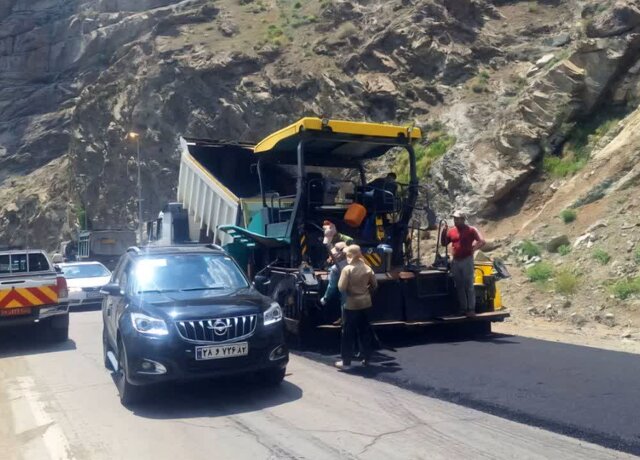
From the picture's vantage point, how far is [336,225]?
10.7 m

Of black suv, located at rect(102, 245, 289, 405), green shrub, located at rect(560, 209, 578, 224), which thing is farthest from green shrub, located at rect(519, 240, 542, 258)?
black suv, located at rect(102, 245, 289, 405)

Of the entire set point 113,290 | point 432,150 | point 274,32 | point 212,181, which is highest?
point 274,32

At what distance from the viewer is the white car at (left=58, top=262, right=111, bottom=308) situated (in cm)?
1805

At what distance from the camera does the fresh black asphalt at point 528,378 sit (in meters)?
5.85

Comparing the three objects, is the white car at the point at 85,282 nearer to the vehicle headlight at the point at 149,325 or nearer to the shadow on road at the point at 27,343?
the shadow on road at the point at 27,343

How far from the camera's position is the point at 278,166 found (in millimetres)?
11852

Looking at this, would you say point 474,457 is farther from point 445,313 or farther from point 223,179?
point 223,179

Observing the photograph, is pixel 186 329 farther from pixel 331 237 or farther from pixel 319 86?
pixel 319 86

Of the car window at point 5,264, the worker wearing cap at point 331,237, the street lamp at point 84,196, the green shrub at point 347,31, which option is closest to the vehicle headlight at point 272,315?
the worker wearing cap at point 331,237

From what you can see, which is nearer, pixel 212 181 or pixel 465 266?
pixel 465 266

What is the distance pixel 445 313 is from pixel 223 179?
21.5 ft

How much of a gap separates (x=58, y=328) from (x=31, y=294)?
2.85 ft

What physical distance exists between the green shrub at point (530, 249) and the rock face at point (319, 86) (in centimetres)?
368

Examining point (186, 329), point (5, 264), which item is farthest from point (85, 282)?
point (186, 329)
